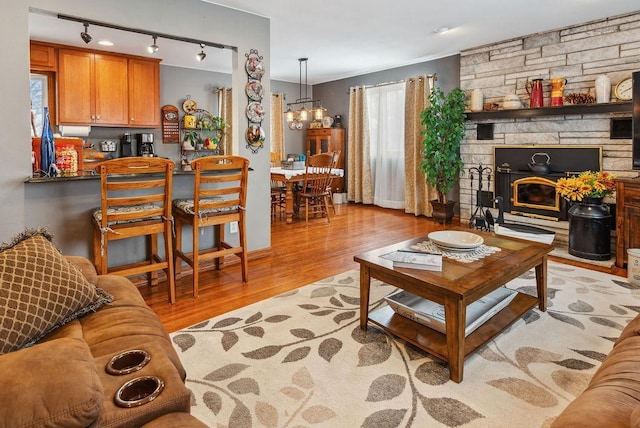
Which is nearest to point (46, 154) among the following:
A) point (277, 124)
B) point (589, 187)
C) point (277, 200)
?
point (277, 200)

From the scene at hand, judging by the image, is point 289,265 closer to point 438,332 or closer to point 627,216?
point 438,332

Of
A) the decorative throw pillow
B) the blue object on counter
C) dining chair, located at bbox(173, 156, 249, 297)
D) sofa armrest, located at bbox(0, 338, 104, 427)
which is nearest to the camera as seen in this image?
sofa armrest, located at bbox(0, 338, 104, 427)

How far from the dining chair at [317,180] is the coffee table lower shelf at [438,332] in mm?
3451

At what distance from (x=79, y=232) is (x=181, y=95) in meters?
4.40

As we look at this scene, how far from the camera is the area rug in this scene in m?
1.68

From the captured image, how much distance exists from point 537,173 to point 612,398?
431 centimetres

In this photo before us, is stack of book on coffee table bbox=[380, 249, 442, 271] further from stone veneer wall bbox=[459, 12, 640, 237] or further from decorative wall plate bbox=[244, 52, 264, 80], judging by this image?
stone veneer wall bbox=[459, 12, 640, 237]

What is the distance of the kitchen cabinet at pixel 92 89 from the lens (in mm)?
5457

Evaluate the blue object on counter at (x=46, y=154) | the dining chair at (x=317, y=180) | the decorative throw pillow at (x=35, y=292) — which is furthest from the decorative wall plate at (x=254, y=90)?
the decorative throw pillow at (x=35, y=292)

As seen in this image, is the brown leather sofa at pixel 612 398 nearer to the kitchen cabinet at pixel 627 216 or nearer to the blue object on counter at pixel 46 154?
the kitchen cabinet at pixel 627 216

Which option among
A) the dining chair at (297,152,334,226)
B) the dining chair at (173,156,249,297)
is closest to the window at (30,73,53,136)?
the dining chair at (173,156,249,297)

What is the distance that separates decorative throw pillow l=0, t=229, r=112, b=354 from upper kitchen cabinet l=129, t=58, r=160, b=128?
17.1ft

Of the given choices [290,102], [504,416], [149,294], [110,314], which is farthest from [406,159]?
[110,314]

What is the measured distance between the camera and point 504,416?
1.66 m
